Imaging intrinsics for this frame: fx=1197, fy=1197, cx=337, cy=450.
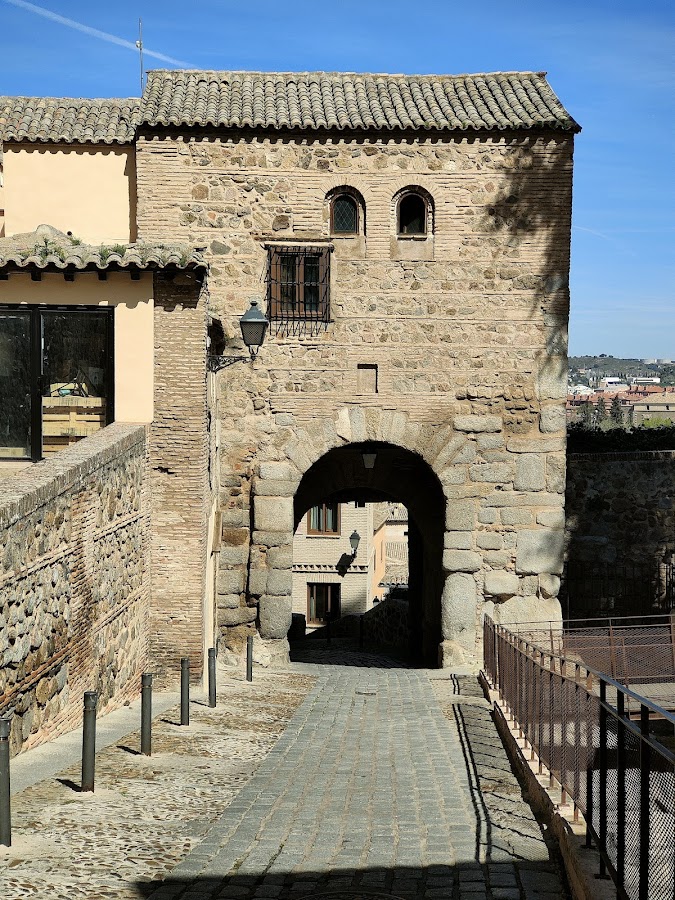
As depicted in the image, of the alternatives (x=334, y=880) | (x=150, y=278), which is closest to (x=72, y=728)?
(x=334, y=880)

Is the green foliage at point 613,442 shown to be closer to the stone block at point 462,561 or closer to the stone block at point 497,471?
the stone block at point 497,471

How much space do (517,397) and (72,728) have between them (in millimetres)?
9244

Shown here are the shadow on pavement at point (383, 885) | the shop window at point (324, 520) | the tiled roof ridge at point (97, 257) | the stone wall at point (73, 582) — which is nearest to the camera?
the shadow on pavement at point (383, 885)

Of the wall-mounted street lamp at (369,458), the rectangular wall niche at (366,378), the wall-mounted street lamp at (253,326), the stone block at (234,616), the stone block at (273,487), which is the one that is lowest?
the stone block at (234,616)

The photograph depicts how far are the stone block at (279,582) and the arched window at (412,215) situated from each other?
5158 mm

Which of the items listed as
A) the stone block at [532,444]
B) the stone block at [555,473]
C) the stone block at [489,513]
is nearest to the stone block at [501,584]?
the stone block at [489,513]

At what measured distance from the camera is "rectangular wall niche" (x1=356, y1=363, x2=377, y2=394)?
56.2 feet

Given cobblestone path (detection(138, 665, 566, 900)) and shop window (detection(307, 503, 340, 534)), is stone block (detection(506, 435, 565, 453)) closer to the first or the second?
cobblestone path (detection(138, 665, 566, 900))

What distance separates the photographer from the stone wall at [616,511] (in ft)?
76.9

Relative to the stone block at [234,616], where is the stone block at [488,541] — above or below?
above

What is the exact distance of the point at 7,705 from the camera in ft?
26.8

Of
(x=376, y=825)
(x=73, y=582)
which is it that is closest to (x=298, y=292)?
(x=73, y=582)

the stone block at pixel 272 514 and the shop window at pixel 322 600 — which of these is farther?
the shop window at pixel 322 600

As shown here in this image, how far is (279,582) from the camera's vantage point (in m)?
17.1
